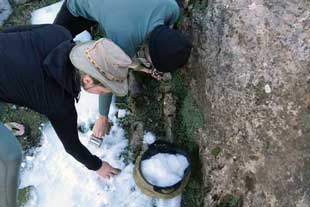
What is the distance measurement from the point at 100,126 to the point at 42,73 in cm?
160

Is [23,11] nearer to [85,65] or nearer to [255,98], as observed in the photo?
[85,65]

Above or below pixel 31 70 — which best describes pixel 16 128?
below

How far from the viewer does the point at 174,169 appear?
4.27m

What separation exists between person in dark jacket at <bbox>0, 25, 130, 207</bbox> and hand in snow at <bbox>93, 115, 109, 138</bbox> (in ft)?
3.53

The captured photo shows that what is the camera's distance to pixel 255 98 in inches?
152

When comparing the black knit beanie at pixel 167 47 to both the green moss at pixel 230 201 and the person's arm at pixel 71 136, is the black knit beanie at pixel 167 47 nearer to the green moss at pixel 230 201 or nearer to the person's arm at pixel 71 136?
the person's arm at pixel 71 136

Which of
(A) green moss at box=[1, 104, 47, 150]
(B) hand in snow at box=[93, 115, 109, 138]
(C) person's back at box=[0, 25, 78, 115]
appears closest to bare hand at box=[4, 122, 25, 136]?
(A) green moss at box=[1, 104, 47, 150]

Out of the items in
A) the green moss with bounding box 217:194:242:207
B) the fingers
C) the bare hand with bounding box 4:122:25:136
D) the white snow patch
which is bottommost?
the green moss with bounding box 217:194:242:207

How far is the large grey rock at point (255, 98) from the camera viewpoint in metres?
3.62

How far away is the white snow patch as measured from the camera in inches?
166

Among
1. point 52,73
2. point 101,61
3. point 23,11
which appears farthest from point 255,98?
point 23,11

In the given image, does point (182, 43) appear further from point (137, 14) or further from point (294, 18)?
point (294, 18)

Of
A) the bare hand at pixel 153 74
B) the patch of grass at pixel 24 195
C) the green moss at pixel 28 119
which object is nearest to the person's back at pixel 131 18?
the bare hand at pixel 153 74

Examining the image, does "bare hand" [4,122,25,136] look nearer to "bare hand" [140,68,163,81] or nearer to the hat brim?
"bare hand" [140,68,163,81]
